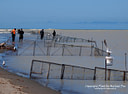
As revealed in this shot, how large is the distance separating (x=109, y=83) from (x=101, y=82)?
0.41 m

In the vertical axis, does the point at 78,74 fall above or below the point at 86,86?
above

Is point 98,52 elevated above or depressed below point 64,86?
above

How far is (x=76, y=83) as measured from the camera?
46.6ft

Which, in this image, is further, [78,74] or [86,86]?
[78,74]

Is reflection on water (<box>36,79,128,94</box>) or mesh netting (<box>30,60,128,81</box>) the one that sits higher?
mesh netting (<box>30,60,128,81</box>)

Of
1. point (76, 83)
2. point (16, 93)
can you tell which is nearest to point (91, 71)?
point (76, 83)

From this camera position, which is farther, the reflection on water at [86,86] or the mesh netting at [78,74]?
the mesh netting at [78,74]

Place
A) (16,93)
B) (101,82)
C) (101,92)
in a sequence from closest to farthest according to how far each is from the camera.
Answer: (16,93) < (101,92) < (101,82)

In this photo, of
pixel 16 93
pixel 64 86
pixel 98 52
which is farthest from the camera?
pixel 98 52

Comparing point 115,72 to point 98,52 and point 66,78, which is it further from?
point 98,52

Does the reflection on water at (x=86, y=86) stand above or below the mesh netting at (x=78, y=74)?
below

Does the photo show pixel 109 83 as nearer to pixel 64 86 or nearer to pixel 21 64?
pixel 64 86

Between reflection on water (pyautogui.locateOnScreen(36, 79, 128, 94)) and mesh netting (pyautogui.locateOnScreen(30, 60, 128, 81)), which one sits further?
mesh netting (pyautogui.locateOnScreen(30, 60, 128, 81))

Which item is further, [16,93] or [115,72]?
[115,72]
